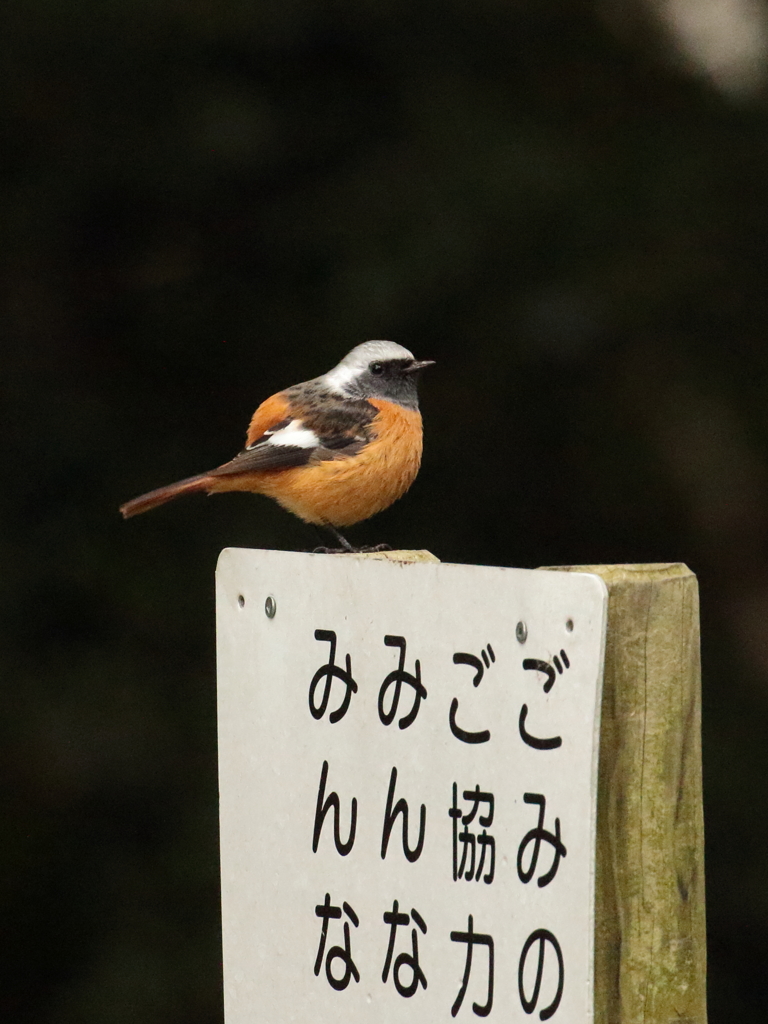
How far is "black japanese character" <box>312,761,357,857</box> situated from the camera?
204 centimetres

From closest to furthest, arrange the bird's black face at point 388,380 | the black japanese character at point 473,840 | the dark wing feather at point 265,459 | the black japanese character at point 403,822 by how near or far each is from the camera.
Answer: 1. the black japanese character at point 473,840
2. the black japanese character at point 403,822
3. the dark wing feather at point 265,459
4. the bird's black face at point 388,380

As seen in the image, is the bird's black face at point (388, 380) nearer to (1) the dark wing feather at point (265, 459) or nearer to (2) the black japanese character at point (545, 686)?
(1) the dark wing feather at point (265, 459)

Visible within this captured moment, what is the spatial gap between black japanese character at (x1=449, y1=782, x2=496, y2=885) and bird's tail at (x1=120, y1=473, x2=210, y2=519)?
1.62m

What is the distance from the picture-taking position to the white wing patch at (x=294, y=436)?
3.57 meters

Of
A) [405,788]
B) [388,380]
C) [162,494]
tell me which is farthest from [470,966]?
[388,380]

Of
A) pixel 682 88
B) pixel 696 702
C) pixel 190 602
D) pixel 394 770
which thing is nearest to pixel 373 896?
pixel 394 770

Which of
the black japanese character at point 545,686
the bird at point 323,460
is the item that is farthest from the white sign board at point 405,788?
the bird at point 323,460

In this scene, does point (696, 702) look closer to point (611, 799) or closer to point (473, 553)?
point (611, 799)

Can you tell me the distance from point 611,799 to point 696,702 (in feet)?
0.52

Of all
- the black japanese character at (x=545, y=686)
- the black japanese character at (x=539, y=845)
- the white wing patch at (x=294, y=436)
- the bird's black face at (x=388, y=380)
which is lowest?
the black japanese character at (x=539, y=845)

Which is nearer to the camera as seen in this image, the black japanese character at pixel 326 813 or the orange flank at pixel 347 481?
the black japanese character at pixel 326 813

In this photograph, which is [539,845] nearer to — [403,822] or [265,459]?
[403,822]

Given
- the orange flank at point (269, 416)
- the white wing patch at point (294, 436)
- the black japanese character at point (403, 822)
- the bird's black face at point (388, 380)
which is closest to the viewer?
the black japanese character at point (403, 822)

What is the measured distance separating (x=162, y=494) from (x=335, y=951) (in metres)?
1.53
